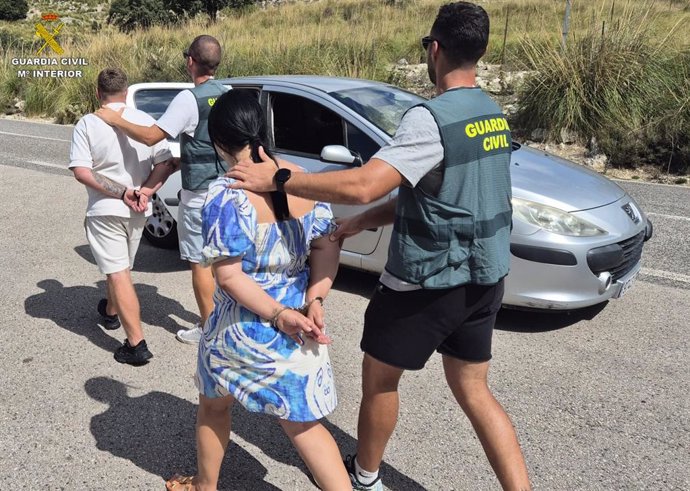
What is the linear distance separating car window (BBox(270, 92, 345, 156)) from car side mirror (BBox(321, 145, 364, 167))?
29 cm

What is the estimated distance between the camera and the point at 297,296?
217 centimetres

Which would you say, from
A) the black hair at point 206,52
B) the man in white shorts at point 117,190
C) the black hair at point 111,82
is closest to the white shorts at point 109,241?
the man in white shorts at point 117,190

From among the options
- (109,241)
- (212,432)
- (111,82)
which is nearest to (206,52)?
(111,82)

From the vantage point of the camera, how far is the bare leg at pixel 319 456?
7.03 ft

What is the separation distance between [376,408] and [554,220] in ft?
7.11

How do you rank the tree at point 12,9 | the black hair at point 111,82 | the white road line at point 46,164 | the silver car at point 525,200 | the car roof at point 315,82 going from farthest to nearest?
the tree at point 12,9
the white road line at point 46,164
the car roof at point 315,82
the silver car at point 525,200
the black hair at point 111,82

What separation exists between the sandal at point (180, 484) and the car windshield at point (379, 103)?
2817mm

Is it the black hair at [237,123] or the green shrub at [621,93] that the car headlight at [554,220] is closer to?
the black hair at [237,123]

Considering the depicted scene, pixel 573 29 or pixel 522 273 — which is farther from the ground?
pixel 573 29

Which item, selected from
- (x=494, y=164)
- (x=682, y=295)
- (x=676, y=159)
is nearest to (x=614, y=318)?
(x=682, y=295)

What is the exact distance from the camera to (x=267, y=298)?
2.01 metres

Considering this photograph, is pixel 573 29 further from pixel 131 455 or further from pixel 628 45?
pixel 131 455

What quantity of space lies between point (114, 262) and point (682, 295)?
13.2 feet

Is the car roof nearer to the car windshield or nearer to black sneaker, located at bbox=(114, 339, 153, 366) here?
the car windshield
